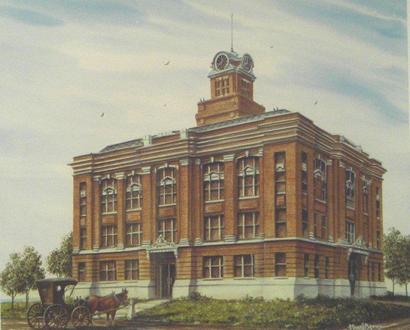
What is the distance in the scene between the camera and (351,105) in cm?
1277

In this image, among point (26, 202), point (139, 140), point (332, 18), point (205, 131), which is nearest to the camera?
point (26, 202)

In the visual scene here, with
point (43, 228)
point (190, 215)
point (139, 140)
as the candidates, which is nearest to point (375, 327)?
point (190, 215)

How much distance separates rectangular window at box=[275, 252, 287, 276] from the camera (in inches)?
440

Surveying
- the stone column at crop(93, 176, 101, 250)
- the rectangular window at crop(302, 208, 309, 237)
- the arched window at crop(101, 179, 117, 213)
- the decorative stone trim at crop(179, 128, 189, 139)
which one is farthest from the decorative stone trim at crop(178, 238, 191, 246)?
the rectangular window at crop(302, 208, 309, 237)

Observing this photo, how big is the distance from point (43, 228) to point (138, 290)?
2.23 metres

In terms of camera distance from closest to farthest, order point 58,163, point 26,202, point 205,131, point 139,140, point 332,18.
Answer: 1. point 26,202
2. point 58,163
3. point 139,140
4. point 205,131
5. point 332,18

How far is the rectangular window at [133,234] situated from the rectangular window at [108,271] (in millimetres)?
459

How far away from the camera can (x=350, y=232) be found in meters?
12.8

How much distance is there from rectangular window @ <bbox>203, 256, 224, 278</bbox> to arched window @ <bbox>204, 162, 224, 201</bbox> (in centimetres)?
97

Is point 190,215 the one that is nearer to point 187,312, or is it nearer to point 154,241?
point 154,241

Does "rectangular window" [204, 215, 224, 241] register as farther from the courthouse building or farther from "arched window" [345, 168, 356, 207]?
"arched window" [345, 168, 356, 207]

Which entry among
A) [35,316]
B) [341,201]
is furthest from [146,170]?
[341,201]

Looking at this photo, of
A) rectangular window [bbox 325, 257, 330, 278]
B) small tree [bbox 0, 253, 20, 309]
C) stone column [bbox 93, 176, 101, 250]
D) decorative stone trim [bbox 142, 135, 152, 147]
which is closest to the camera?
small tree [bbox 0, 253, 20, 309]

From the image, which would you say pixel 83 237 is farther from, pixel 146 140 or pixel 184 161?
pixel 184 161
